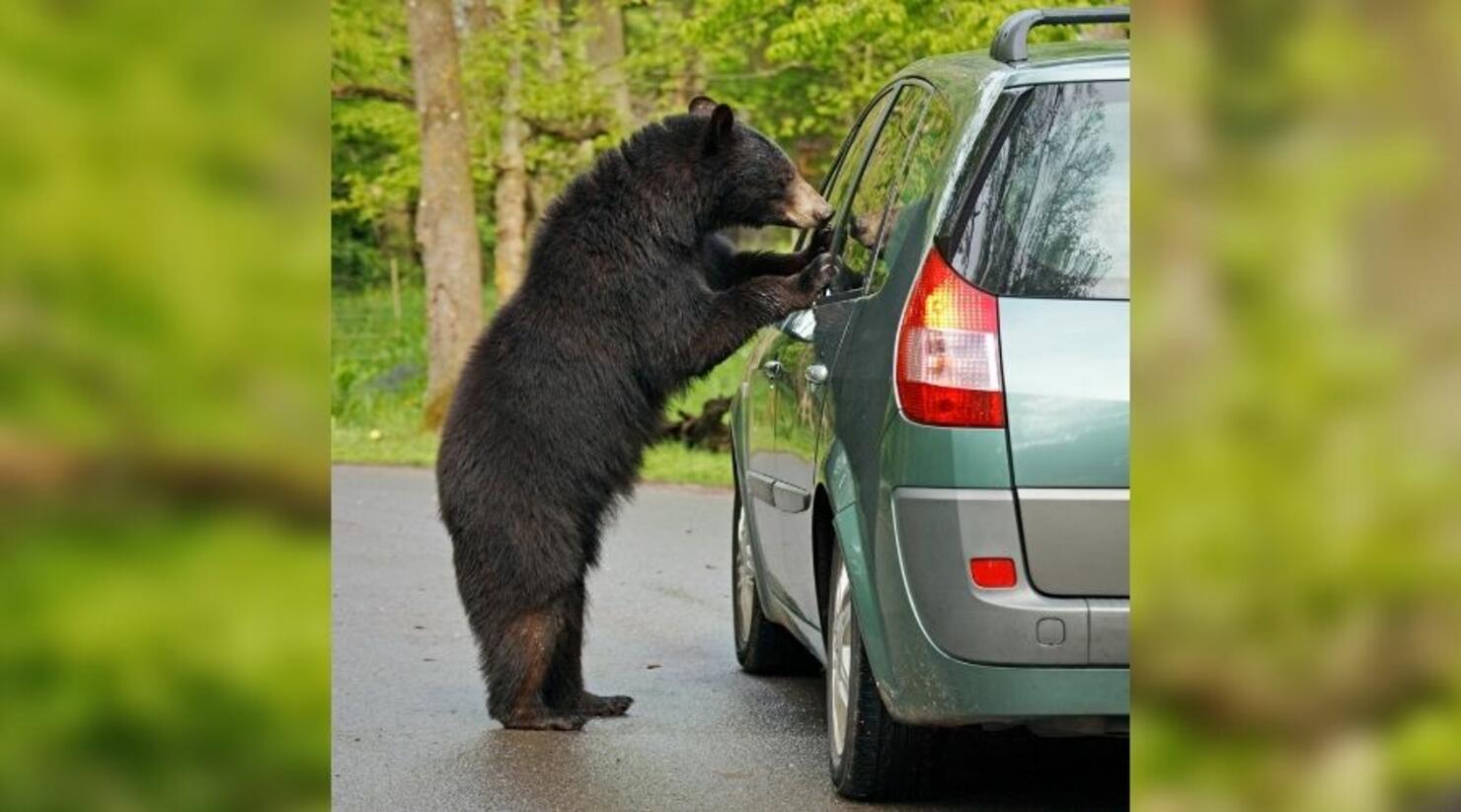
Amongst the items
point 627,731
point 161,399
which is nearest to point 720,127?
point 627,731

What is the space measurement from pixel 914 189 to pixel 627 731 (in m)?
2.46

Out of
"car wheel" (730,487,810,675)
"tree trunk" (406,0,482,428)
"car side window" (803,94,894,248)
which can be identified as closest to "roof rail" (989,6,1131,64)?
"car side window" (803,94,894,248)

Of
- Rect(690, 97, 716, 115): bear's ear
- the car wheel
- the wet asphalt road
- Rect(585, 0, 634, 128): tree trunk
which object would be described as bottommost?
the wet asphalt road

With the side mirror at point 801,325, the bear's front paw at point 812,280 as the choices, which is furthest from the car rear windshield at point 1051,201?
the bear's front paw at point 812,280

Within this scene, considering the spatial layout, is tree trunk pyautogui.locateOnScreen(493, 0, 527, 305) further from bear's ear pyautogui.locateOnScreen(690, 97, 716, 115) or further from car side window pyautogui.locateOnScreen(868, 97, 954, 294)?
car side window pyautogui.locateOnScreen(868, 97, 954, 294)

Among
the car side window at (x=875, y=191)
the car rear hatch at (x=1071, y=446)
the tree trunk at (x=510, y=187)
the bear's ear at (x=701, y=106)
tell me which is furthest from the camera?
the tree trunk at (x=510, y=187)

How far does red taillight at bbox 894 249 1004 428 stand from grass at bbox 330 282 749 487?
2.32 meters

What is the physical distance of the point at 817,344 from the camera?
567cm

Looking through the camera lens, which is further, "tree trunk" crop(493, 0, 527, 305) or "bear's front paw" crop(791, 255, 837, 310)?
"tree trunk" crop(493, 0, 527, 305)

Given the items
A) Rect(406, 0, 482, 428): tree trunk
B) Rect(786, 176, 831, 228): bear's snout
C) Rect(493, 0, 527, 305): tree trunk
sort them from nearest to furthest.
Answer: Rect(786, 176, 831, 228): bear's snout
Rect(406, 0, 482, 428): tree trunk
Rect(493, 0, 527, 305): tree trunk

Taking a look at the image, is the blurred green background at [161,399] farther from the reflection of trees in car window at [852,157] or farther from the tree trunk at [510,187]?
the tree trunk at [510,187]

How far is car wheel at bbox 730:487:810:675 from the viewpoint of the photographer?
7.59 metres

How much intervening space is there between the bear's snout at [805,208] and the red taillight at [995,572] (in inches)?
119

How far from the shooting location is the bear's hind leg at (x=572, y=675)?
6.54 meters
